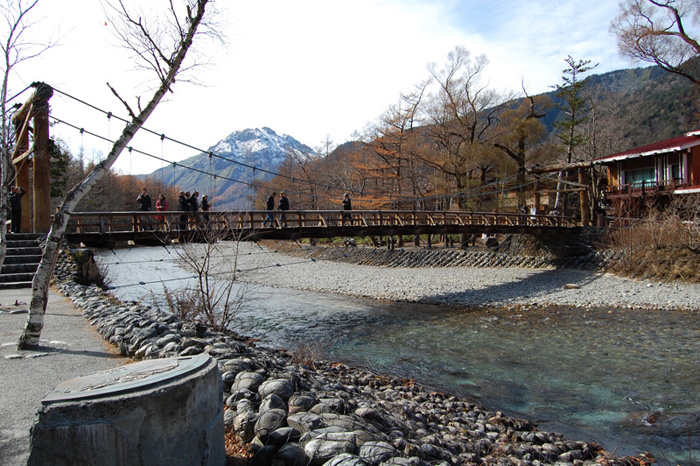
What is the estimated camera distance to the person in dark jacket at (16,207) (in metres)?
11.7

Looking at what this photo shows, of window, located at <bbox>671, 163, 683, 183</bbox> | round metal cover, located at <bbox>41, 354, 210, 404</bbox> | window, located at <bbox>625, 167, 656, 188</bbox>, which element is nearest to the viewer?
round metal cover, located at <bbox>41, 354, 210, 404</bbox>

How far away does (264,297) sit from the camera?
1786 cm

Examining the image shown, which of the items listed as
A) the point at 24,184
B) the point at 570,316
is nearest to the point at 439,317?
the point at 570,316

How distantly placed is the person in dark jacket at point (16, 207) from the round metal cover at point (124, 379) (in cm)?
1146

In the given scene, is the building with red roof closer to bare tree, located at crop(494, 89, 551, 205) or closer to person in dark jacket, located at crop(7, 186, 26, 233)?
bare tree, located at crop(494, 89, 551, 205)

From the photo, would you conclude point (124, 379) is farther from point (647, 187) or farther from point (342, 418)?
point (647, 187)

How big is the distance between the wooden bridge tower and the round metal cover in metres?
10.7

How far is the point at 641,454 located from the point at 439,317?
8.40m

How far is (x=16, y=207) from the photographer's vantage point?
12117 mm

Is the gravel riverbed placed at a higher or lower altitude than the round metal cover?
lower

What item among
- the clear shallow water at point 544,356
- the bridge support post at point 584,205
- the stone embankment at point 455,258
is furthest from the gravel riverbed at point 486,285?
the bridge support post at point 584,205

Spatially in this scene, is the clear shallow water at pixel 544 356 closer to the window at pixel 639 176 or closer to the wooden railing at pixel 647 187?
the wooden railing at pixel 647 187

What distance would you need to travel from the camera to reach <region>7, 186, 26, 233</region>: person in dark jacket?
38.4ft

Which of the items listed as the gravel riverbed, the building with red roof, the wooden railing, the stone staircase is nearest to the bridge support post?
the building with red roof
